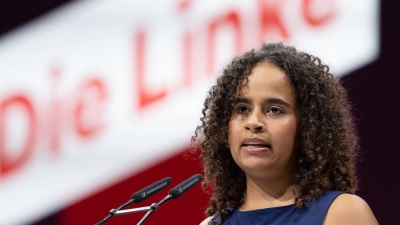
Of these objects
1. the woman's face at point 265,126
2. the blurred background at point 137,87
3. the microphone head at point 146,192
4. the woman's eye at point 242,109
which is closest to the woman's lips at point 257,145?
the woman's face at point 265,126

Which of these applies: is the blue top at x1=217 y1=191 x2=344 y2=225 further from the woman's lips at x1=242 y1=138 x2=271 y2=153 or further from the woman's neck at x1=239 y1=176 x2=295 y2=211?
the woman's lips at x1=242 y1=138 x2=271 y2=153

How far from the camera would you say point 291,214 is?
1797mm

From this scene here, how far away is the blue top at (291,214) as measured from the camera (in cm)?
175

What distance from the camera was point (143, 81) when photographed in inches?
129

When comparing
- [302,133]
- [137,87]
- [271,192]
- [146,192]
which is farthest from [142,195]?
[137,87]

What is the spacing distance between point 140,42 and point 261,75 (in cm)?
152

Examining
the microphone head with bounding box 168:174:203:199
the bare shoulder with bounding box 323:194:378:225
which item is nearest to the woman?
the bare shoulder with bounding box 323:194:378:225

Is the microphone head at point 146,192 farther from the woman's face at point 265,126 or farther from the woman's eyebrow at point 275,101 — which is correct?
the woman's eyebrow at point 275,101

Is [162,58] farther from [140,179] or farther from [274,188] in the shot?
[274,188]

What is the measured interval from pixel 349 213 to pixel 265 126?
0.28 meters

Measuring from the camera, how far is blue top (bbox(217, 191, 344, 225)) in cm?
175

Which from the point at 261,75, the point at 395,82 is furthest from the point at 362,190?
the point at 261,75

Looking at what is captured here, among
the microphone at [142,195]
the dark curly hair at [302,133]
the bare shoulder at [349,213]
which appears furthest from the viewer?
the microphone at [142,195]

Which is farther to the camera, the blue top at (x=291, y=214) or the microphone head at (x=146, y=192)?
the microphone head at (x=146, y=192)
